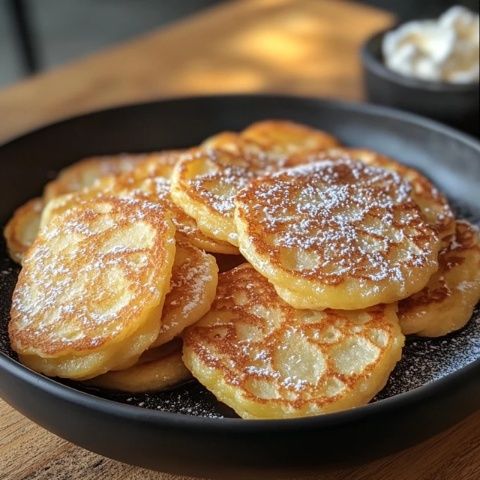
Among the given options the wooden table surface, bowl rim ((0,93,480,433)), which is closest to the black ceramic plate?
bowl rim ((0,93,480,433))

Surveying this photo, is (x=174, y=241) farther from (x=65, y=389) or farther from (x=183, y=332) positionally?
(x=65, y=389)

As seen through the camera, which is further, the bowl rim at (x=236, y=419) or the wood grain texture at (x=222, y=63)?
→ the wood grain texture at (x=222, y=63)

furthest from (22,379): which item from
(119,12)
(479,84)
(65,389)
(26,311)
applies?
(119,12)

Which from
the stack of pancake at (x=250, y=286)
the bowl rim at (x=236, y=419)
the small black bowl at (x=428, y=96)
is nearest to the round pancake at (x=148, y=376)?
the stack of pancake at (x=250, y=286)

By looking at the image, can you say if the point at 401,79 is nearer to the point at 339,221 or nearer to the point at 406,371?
the point at 339,221

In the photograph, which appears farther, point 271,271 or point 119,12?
point 119,12

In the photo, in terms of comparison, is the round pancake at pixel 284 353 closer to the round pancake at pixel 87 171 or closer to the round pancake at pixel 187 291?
the round pancake at pixel 187 291
